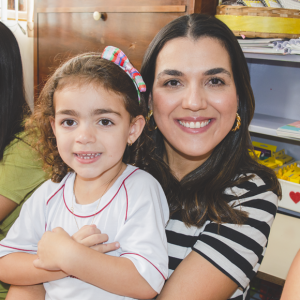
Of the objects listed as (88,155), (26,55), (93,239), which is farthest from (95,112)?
(26,55)

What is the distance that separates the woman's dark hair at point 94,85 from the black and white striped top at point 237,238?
8.2 inches

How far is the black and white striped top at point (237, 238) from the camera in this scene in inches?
36.5

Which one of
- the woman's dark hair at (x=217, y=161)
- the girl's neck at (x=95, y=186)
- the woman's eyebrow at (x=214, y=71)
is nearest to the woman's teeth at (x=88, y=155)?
the girl's neck at (x=95, y=186)

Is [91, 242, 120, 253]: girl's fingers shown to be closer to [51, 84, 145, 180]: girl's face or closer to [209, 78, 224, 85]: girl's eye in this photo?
[51, 84, 145, 180]: girl's face

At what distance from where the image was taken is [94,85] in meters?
0.94

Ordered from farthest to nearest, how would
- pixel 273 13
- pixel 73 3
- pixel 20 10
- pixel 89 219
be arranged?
pixel 20 10 → pixel 73 3 → pixel 273 13 → pixel 89 219

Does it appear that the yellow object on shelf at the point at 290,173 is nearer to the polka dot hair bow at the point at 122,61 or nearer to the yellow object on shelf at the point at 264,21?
the yellow object on shelf at the point at 264,21

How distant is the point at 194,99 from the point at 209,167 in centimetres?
29

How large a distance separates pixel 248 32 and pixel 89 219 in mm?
1291

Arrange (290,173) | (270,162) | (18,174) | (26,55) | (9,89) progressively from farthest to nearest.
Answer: (26,55) < (270,162) < (290,173) < (9,89) < (18,174)

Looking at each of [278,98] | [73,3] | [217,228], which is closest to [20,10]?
[73,3]

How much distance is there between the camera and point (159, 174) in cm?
120

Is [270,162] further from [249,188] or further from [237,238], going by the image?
[237,238]

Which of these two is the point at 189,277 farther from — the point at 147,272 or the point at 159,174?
the point at 159,174
